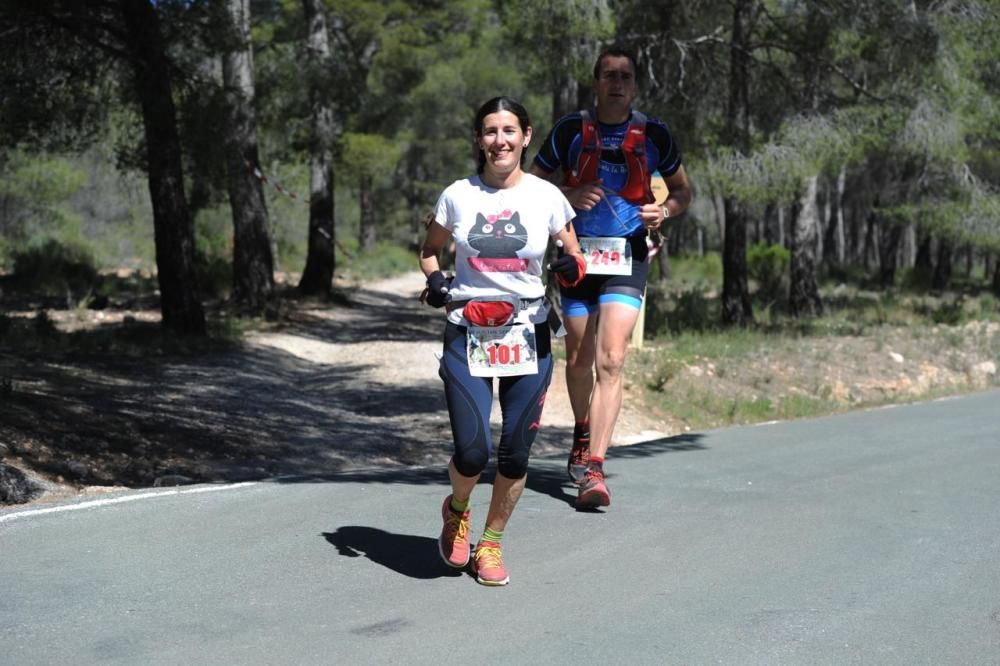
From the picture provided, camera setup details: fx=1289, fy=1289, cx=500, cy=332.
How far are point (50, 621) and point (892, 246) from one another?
37.3 metres

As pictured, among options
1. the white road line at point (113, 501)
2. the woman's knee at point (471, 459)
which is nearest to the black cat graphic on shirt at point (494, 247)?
the woman's knee at point (471, 459)

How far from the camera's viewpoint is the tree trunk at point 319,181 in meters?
25.8

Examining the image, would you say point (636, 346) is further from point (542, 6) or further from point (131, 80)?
point (131, 80)

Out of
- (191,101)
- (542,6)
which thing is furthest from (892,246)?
(191,101)

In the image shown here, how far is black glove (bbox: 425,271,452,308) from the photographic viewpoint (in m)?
5.06

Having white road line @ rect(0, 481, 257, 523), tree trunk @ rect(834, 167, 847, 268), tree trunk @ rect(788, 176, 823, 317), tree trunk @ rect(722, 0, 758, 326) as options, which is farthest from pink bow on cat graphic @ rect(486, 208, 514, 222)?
tree trunk @ rect(834, 167, 847, 268)

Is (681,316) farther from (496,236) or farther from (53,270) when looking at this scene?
(496,236)

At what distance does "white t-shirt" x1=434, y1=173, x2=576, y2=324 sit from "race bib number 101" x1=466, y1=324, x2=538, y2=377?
0.10 m

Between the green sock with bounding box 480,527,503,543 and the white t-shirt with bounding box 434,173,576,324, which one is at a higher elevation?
the white t-shirt with bounding box 434,173,576,324

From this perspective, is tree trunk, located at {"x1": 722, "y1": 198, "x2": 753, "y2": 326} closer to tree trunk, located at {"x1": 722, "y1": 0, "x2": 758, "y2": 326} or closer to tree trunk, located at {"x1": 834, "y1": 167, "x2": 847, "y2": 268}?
tree trunk, located at {"x1": 722, "y1": 0, "x2": 758, "y2": 326}

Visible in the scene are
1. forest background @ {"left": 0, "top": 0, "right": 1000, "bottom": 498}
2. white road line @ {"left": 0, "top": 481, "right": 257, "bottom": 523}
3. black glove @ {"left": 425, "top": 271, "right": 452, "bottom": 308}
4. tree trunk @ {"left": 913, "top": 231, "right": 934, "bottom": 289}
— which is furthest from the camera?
tree trunk @ {"left": 913, "top": 231, "right": 934, "bottom": 289}

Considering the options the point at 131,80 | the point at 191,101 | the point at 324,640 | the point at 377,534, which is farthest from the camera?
the point at 191,101

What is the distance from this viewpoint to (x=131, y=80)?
15.5m

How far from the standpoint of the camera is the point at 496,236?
5145 mm
